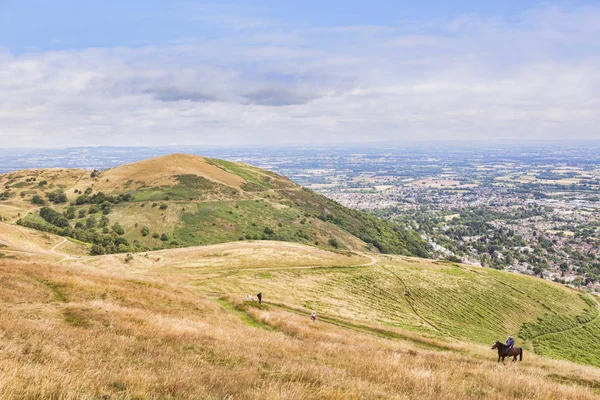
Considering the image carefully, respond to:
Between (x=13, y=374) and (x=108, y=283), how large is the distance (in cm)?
2680

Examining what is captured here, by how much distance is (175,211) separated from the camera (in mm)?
138000

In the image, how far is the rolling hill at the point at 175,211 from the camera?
119062 mm

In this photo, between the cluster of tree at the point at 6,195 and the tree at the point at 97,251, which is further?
the cluster of tree at the point at 6,195

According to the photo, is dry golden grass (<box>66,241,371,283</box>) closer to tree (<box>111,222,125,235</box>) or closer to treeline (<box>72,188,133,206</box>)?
tree (<box>111,222,125,235</box>)

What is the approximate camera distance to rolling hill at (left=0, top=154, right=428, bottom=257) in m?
119

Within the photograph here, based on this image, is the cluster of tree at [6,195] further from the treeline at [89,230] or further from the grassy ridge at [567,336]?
the grassy ridge at [567,336]

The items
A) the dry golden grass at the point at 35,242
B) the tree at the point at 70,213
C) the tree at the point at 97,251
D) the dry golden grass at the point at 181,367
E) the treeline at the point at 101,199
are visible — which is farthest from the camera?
the treeline at the point at 101,199

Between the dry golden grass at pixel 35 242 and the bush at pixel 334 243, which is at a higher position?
the dry golden grass at pixel 35 242

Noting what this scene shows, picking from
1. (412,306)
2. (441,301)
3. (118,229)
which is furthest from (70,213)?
(441,301)

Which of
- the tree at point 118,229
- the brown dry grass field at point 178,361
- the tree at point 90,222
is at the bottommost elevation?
the tree at point 118,229

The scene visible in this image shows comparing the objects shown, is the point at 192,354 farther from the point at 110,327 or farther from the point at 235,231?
the point at 235,231

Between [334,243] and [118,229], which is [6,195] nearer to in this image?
[118,229]

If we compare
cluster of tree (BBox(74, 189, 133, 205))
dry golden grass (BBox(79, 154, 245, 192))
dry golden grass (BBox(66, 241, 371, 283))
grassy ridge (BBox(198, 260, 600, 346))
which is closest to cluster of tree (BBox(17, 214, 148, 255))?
cluster of tree (BBox(74, 189, 133, 205))

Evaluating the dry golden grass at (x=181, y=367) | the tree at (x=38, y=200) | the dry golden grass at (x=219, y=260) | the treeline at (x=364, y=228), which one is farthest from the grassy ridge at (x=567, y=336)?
the tree at (x=38, y=200)
